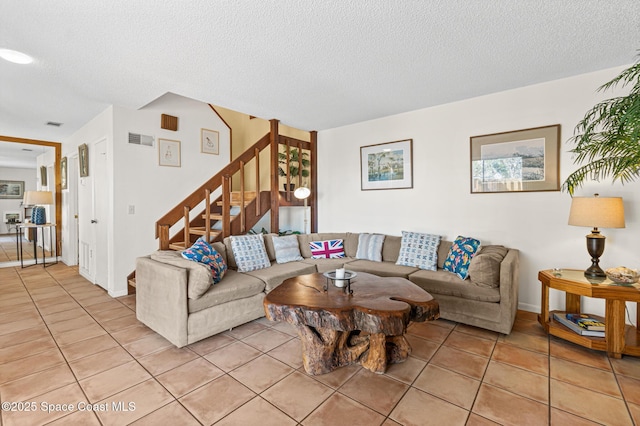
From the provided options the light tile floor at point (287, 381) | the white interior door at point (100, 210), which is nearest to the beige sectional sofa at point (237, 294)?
the light tile floor at point (287, 381)

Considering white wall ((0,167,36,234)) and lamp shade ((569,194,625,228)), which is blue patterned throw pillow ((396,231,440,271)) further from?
white wall ((0,167,36,234))

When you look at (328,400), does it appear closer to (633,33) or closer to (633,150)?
(633,150)

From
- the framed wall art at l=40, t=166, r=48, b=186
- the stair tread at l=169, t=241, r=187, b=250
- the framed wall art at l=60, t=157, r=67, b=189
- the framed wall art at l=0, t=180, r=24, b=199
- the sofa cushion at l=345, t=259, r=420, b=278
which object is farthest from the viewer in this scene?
the framed wall art at l=0, t=180, r=24, b=199

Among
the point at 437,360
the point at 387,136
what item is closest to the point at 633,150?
the point at 437,360

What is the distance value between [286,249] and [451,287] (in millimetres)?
1995

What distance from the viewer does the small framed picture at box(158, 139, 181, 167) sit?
4137mm

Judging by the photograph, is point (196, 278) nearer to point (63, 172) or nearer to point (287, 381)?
point (287, 381)

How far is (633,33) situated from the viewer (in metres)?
2.16

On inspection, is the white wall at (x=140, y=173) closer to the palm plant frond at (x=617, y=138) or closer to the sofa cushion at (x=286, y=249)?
the sofa cushion at (x=286, y=249)

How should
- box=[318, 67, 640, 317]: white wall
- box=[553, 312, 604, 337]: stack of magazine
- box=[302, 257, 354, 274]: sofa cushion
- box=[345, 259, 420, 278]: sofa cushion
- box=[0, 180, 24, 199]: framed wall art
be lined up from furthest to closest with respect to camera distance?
1. box=[0, 180, 24, 199]: framed wall art
2. box=[302, 257, 354, 274]: sofa cushion
3. box=[345, 259, 420, 278]: sofa cushion
4. box=[318, 67, 640, 317]: white wall
5. box=[553, 312, 604, 337]: stack of magazine

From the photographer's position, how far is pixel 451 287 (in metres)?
2.83

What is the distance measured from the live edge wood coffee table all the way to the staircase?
1.86 m

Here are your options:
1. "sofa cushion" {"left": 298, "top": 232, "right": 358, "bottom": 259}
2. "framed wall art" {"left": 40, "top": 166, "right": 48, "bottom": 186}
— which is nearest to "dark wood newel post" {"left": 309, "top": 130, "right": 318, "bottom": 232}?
"sofa cushion" {"left": 298, "top": 232, "right": 358, "bottom": 259}

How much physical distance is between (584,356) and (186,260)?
3338mm
